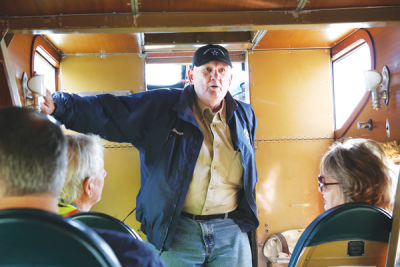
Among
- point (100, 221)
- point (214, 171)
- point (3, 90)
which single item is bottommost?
point (100, 221)

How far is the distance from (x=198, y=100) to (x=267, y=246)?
2036 millimetres

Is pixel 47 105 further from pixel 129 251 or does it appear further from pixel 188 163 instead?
pixel 129 251

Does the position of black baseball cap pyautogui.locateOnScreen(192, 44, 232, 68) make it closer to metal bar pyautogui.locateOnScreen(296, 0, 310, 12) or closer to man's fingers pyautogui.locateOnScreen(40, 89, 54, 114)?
metal bar pyautogui.locateOnScreen(296, 0, 310, 12)

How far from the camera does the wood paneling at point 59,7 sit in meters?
1.86

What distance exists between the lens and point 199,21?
1992mm

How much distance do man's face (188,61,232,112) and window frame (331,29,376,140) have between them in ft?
5.06

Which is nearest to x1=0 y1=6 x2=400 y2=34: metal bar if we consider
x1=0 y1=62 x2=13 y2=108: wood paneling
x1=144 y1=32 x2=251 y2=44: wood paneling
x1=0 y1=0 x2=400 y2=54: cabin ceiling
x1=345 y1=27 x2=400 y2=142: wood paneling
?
x1=0 y1=0 x2=400 y2=54: cabin ceiling

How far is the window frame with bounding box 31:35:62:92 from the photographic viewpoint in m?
3.22

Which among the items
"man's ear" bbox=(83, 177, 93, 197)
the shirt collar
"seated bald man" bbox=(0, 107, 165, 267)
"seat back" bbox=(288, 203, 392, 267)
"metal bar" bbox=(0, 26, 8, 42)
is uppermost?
"metal bar" bbox=(0, 26, 8, 42)

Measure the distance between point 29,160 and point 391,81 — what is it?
118 inches

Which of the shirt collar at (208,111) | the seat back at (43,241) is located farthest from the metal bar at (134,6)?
the seat back at (43,241)

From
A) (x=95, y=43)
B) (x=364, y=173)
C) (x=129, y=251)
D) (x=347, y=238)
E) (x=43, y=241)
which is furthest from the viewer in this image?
(x=95, y=43)

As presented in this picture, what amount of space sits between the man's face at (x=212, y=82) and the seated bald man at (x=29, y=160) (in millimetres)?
1823

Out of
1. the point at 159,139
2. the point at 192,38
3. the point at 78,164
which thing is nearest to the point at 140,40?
the point at 192,38
